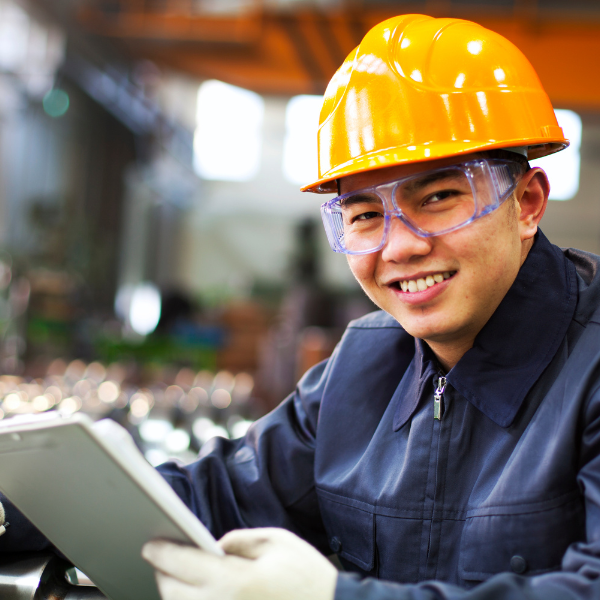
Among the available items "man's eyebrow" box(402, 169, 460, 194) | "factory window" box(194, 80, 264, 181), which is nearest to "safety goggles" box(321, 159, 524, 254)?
"man's eyebrow" box(402, 169, 460, 194)

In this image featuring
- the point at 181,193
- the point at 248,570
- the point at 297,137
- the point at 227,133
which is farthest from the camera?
the point at 227,133

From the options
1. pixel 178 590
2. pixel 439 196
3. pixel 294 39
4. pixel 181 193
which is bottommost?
pixel 178 590

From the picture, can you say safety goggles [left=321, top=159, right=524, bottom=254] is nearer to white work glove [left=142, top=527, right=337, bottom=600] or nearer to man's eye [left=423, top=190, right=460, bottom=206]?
man's eye [left=423, top=190, right=460, bottom=206]

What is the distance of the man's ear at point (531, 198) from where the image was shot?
3.87 feet

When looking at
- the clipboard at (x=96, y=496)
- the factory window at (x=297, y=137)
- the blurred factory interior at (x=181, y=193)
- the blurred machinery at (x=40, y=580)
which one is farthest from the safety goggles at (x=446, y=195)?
the factory window at (x=297, y=137)

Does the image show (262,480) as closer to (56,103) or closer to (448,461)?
(448,461)

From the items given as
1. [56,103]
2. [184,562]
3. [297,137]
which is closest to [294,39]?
[56,103]

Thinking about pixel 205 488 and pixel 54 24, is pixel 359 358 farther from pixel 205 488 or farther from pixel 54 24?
pixel 54 24

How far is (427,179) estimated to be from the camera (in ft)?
3.65

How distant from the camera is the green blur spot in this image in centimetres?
1001

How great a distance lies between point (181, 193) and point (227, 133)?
204 cm

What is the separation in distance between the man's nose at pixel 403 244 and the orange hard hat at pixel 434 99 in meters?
0.11

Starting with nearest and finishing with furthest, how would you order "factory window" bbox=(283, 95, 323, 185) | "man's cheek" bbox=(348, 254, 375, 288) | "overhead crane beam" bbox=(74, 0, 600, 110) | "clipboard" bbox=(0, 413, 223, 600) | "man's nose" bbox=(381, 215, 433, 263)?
"clipboard" bbox=(0, 413, 223, 600) → "man's nose" bbox=(381, 215, 433, 263) → "man's cheek" bbox=(348, 254, 375, 288) → "overhead crane beam" bbox=(74, 0, 600, 110) → "factory window" bbox=(283, 95, 323, 185)

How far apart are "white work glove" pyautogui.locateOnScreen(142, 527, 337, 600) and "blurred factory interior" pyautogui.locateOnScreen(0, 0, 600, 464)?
175 centimetres
